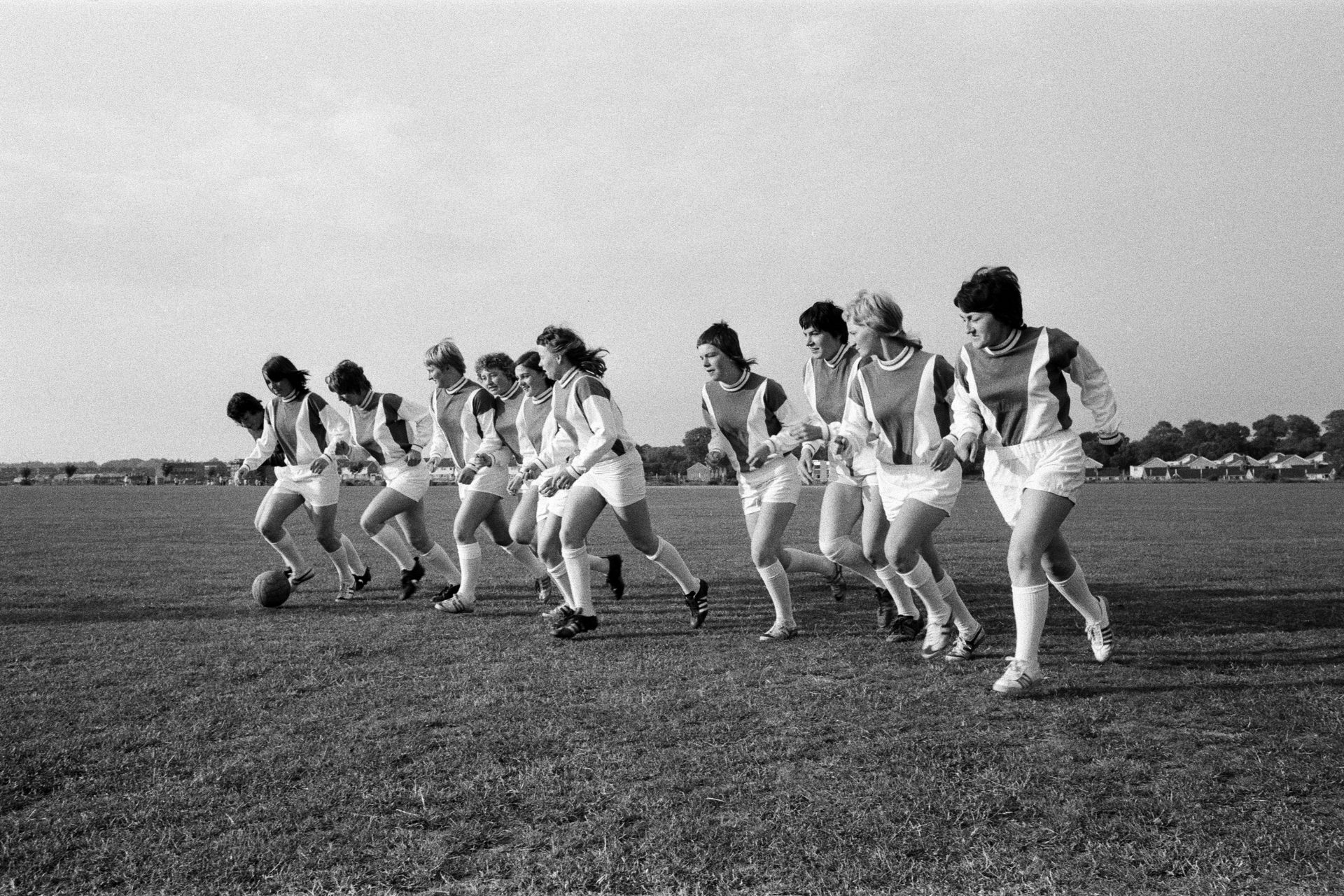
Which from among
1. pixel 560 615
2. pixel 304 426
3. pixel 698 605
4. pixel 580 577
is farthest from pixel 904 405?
pixel 304 426

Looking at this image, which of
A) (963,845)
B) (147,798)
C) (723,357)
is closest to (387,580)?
(723,357)

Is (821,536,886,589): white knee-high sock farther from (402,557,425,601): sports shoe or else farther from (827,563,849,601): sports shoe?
(402,557,425,601): sports shoe

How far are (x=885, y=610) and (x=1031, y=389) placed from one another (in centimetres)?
289

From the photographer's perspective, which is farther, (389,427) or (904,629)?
(389,427)

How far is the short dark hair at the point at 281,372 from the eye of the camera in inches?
372

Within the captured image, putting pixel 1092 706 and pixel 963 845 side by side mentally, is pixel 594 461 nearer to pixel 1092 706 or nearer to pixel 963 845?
pixel 1092 706

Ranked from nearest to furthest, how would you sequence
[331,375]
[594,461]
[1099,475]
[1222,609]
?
[594,461]
[1222,609]
[331,375]
[1099,475]

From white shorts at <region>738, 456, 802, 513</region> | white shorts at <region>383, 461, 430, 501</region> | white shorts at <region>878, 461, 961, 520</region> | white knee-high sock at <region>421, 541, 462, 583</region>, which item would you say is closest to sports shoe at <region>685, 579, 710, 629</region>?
white shorts at <region>738, 456, 802, 513</region>

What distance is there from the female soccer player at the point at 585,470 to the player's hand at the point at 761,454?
90cm

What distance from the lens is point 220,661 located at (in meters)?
6.33

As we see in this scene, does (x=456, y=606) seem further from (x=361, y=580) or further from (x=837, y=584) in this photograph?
(x=837, y=584)

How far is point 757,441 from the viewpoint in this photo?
283 inches

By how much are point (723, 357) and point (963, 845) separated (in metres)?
4.58

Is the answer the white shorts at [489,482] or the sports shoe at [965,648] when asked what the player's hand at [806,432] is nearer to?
the sports shoe at [965,648]
